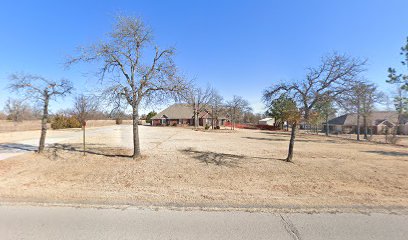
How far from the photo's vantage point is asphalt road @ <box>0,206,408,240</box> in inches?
138

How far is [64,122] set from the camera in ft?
Answer: 124

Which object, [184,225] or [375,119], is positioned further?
[375,119]

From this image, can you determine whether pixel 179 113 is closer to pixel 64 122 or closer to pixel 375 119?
pixel 64 122

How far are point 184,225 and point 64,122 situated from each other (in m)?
42.9

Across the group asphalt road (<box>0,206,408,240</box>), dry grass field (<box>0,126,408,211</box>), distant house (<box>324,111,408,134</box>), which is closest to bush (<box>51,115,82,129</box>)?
dry grass field (<box>0,126,408,211</box>)

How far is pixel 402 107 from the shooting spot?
13898 millimetres

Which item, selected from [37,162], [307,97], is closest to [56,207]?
[37,162]

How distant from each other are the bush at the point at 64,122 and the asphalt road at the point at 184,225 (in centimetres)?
3949

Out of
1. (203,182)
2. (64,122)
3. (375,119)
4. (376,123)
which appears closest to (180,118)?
(64,122)

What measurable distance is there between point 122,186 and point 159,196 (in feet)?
5.27

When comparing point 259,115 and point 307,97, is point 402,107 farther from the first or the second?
point 259,115

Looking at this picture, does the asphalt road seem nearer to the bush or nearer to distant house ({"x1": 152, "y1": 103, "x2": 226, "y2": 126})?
the bush

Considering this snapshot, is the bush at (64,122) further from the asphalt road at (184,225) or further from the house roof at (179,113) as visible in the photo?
the asphalt road at (184,225)

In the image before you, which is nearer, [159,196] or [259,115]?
[159,196]
